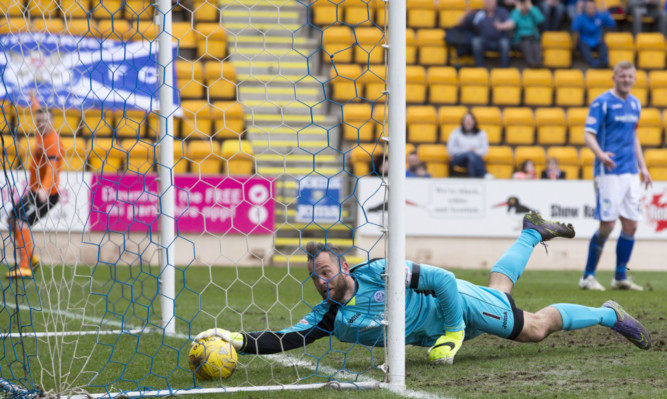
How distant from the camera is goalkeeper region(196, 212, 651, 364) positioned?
3814 millimetres

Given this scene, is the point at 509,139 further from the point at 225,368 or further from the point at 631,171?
the point at 225,368

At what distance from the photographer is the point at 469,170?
11.4 m

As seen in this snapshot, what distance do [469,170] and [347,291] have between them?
7784mm

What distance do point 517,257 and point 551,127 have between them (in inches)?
338

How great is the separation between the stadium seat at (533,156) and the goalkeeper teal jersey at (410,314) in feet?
26.4

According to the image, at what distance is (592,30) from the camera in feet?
44.1

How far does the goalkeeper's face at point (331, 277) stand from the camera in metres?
3.73

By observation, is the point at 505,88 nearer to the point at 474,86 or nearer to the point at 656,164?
the point at 474,86

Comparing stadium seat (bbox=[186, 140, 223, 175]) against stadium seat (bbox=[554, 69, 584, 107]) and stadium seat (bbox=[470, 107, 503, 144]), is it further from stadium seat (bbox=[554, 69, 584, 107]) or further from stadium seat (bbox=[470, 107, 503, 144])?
stadium seat (bbox=[554, 69, 584, 107])

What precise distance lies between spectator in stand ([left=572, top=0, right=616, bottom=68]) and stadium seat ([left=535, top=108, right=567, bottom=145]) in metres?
1.44

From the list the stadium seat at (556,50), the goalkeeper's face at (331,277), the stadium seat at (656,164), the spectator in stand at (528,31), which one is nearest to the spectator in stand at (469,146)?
the stadium seat at (656,164)

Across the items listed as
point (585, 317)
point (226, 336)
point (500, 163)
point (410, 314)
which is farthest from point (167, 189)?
point (500, 163)

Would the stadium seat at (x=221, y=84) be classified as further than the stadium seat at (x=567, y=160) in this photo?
Yes

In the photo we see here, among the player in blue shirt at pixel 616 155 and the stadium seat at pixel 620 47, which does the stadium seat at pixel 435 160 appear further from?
the player in blue shirt at pixel 616 155
